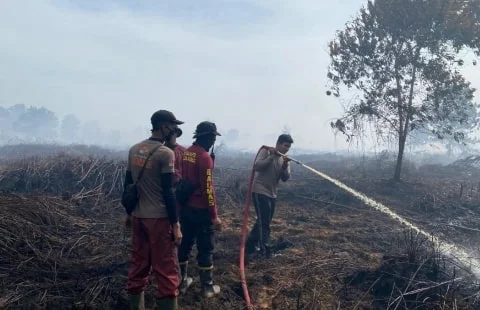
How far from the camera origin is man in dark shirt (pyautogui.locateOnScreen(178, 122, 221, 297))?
4586 mm

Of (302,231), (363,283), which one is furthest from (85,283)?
(302,231)

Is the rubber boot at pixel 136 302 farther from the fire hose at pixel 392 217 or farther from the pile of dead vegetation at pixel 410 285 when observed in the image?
the pile of dead vegetation at pixel 410 285

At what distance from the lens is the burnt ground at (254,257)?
4.25 meters

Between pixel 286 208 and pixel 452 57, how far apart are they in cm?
856

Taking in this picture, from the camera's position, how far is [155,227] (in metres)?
3.77

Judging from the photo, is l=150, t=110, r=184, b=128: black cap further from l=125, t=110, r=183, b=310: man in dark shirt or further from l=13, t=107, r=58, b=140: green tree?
l=13, t=107, r=58, b=140: green tree

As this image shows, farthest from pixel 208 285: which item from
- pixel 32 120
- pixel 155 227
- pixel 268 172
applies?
Result: pixel 32 120

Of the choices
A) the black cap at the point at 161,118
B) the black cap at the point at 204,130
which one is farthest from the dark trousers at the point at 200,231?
the black cap at the point at 161,118

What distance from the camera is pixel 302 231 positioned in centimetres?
825

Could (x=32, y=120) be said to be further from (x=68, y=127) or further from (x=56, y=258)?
(x=56, y=258)

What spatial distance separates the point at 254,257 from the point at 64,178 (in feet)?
24.0

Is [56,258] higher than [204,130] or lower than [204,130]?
lower

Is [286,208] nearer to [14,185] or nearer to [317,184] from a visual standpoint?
[317,184]

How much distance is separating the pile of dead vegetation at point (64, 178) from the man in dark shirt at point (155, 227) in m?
6.41
